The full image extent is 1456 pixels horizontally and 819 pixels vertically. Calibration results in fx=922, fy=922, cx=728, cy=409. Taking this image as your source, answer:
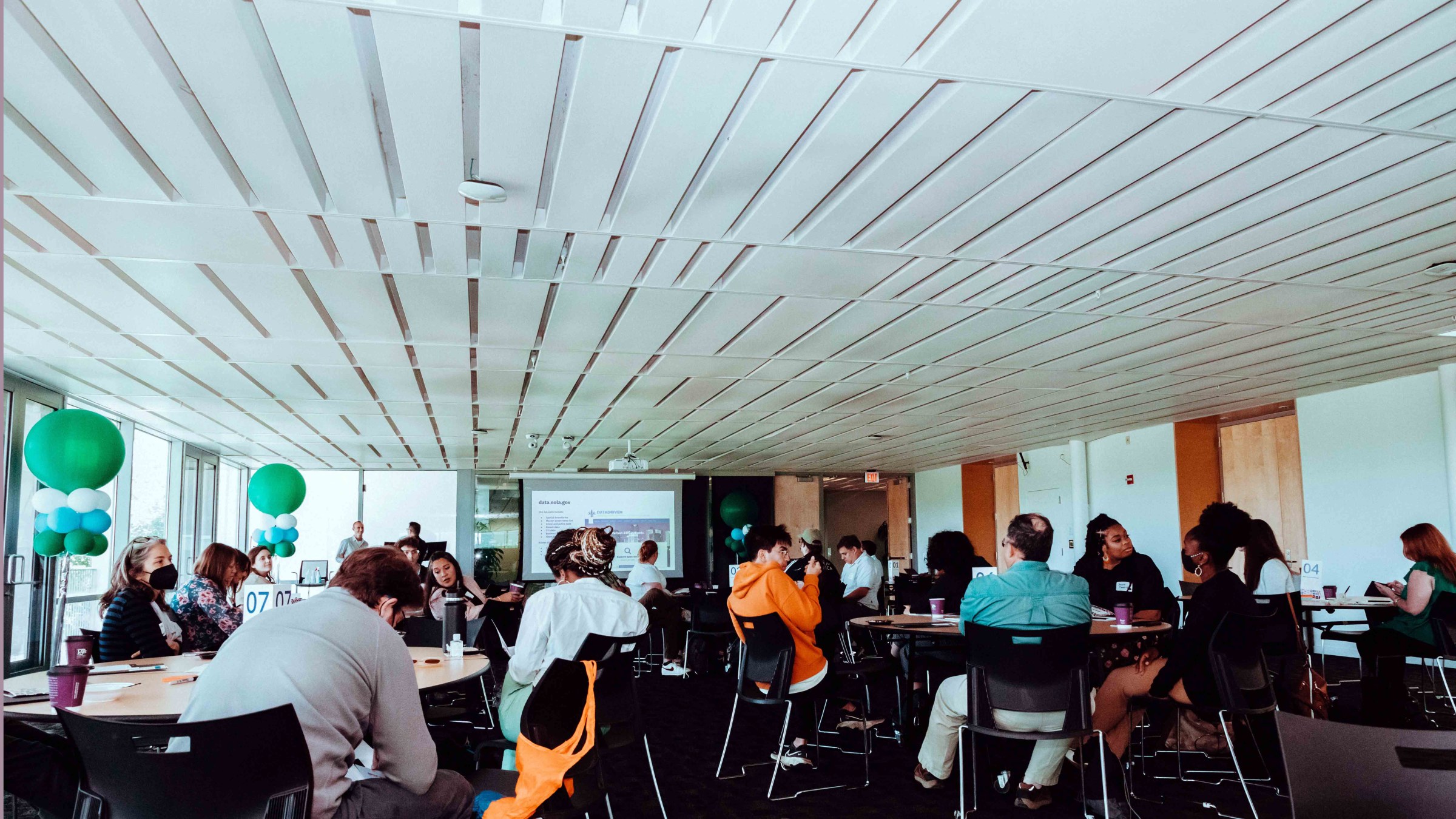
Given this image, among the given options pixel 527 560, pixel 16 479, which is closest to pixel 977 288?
pixel 16 479

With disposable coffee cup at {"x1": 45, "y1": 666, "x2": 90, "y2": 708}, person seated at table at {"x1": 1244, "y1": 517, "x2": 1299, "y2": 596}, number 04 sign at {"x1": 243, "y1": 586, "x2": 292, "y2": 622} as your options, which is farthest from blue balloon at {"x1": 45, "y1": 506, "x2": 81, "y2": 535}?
person seated at table at {"x1": 1244, "y1": 517, "x2": 1299, "y2": 596}

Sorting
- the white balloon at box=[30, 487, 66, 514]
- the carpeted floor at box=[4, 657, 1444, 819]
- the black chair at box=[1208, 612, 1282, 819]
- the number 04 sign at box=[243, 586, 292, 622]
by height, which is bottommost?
the carpeted floor at box=[4, 657, 1444, 819]

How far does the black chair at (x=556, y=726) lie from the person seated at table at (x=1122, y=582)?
3.41 m

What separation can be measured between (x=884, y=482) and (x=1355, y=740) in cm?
2037

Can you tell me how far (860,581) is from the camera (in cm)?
835

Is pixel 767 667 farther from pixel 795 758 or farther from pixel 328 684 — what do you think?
pixel 328 684

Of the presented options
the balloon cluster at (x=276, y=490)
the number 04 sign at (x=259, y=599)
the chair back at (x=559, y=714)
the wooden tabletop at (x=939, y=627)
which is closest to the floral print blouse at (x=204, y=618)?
the number 04 sign at (x=259, y=599)

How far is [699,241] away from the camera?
15.4 ft

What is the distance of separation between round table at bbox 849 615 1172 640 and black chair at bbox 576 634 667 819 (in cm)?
163

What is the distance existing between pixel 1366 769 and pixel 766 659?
Result: 337 cm

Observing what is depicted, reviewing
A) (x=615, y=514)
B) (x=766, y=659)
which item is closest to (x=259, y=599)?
(x=766, y=659)

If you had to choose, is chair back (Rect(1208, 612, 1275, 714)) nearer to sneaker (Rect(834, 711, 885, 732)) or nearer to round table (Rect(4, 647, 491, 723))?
sneaker (Rect(834, 711, 885, 732))

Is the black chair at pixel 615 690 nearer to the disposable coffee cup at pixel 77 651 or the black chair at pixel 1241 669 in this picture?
the disposable coffee cup at pixel 77 651

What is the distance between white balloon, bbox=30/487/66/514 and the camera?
6328 mm
